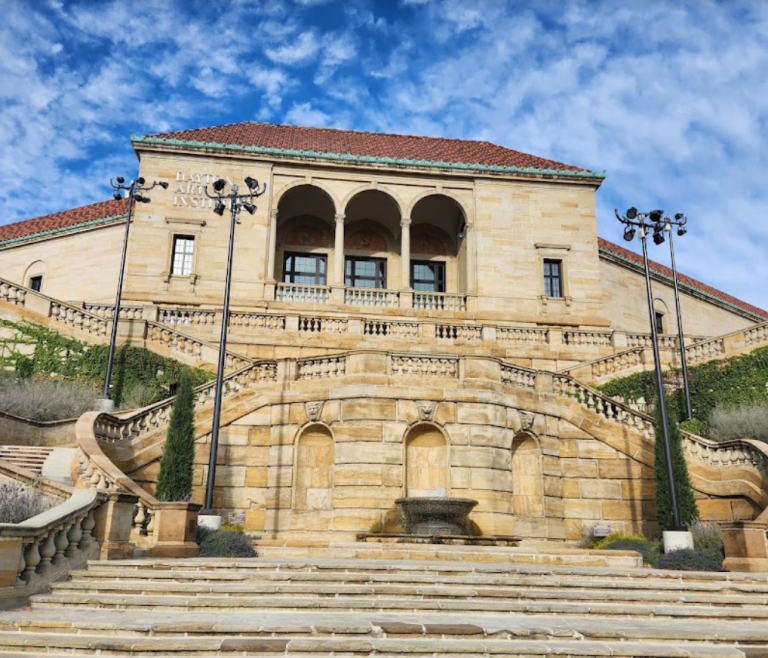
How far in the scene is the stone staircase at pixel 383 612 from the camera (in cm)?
852

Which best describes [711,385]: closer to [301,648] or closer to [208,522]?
[208,522]

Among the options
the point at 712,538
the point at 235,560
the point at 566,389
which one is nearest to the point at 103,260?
the point at 566,389

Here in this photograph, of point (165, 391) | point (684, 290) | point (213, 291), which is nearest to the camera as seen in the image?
point (165, 391)

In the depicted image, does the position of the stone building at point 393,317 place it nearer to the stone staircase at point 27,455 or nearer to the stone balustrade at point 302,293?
the stone balustrade at point 302,293

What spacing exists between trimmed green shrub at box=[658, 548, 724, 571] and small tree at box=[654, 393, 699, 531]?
2.30 meters

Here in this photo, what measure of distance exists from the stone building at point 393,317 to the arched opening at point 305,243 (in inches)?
4.8

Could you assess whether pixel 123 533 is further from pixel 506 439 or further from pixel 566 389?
pixel 566 389

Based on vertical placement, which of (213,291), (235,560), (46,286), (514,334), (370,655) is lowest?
(370,655)

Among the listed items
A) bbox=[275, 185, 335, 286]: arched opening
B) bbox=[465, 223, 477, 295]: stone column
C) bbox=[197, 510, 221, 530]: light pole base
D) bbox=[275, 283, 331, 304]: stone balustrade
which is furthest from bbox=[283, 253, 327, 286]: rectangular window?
bbox=[197, 510, 221, 530]: light pole base

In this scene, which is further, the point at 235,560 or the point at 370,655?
the point at 235,560

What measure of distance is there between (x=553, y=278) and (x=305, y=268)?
44.4 feet

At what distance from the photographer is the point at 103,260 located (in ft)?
134

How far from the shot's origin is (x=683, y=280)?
1987 inches

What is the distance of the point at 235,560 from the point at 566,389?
42.9 ft
